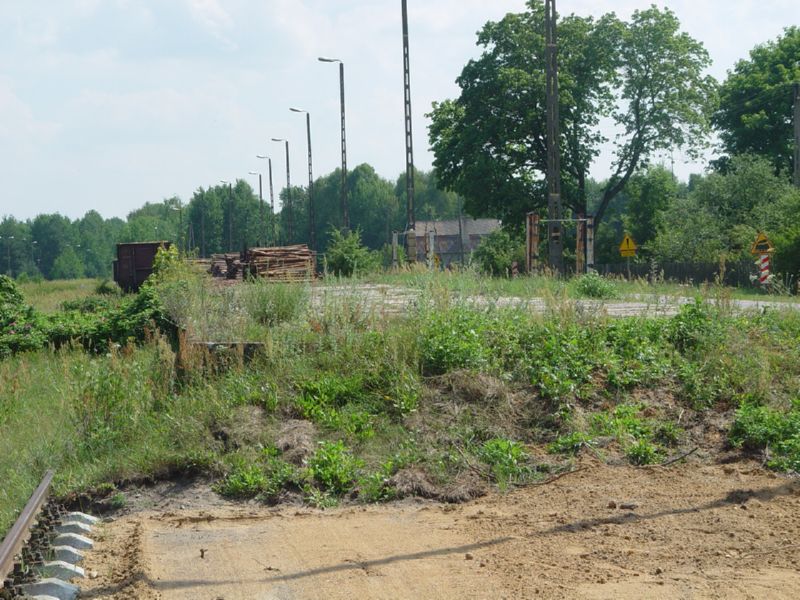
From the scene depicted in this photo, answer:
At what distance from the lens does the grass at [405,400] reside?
898 cm

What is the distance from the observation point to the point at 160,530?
306 inches

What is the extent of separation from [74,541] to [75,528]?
0.47 m

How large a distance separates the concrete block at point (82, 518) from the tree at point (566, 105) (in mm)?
41348

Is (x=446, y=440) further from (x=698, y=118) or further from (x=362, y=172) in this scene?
(x=362, y=172)

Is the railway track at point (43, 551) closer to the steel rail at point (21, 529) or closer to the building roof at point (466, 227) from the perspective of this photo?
the steel rail at point (21, 529)

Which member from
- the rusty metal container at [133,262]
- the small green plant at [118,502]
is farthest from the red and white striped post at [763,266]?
the rusty metal container at [133,262]

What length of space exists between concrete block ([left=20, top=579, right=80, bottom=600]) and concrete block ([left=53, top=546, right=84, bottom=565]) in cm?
63

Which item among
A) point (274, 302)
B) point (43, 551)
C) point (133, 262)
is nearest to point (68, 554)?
point (43, 551)

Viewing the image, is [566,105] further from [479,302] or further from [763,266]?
[479,302]

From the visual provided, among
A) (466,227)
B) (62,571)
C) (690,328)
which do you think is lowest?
(62,571)

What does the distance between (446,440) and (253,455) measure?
6.25 ft

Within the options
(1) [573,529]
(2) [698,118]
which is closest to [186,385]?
(1) [573,529]

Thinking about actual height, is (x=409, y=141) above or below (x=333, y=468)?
above

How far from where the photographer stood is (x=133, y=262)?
45000 millimetres
